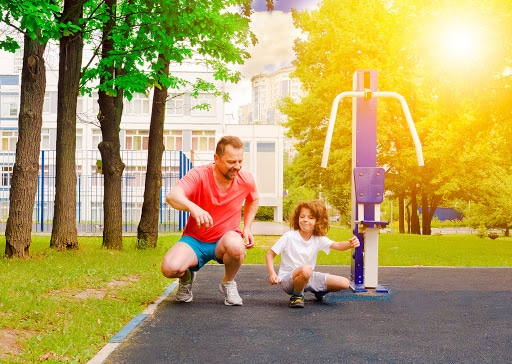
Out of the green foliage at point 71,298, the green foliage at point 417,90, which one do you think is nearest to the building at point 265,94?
the green foliage at point 417,90

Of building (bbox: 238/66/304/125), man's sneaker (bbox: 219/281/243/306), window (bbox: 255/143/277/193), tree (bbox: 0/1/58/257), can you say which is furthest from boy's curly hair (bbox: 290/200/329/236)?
building (bbox: 238/66/304/125)

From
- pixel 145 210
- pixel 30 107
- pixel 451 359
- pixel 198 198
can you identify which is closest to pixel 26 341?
pixel 198 198

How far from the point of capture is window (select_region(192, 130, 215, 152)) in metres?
52.1

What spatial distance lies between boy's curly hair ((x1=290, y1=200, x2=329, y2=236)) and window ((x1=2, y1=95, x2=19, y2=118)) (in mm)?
47204

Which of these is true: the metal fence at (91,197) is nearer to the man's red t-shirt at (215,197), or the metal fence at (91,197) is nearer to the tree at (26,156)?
the tree at (26,156)

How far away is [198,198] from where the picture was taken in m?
6.23

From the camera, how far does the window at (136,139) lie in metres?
50.7

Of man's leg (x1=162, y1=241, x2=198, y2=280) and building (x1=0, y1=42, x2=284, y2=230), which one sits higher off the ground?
building (x1=0, y1=42, x2=284, y2=230)

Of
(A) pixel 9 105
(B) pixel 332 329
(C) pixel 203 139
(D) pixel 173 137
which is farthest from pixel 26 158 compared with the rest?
(A) pixel 9 105

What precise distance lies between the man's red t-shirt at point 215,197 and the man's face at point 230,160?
0.22 m

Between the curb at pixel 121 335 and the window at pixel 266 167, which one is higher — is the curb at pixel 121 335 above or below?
below

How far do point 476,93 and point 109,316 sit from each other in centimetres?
1427

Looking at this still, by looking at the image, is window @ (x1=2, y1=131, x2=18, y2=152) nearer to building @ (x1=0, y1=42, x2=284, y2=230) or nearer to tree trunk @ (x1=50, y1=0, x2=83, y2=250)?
building @ (x1=0, y1=42, x2=284, y2=230)

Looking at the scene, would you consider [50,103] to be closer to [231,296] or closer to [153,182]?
[153,182]
